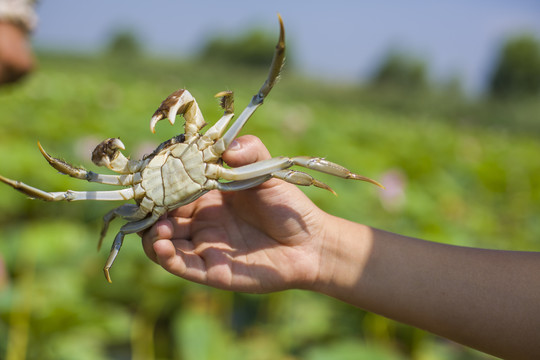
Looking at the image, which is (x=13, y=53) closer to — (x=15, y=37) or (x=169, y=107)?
(x=15, y=37)

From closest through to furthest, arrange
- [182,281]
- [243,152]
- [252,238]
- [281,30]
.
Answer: [281,30], [243,152], [252,238], [182,281]

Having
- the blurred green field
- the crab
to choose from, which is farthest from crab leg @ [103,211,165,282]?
the blurred green field

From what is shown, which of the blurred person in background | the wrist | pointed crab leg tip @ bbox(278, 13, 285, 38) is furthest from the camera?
the blurred person in background

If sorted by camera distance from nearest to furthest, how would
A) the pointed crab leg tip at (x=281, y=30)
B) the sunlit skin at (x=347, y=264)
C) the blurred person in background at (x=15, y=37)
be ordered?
the pointed crab leg tip at (x=281, y=30) → the sunlit skin at (x=347, y=264) → the blurred person in background at (x=15, y=37)

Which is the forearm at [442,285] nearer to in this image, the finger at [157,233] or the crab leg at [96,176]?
the finger at [157,233]

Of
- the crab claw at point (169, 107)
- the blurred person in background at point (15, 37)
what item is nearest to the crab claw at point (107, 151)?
the crab claw at point (169, 107)

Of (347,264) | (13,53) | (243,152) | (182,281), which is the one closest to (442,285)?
(347,264)

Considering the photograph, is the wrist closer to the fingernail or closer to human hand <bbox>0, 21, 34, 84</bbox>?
the fingernail
